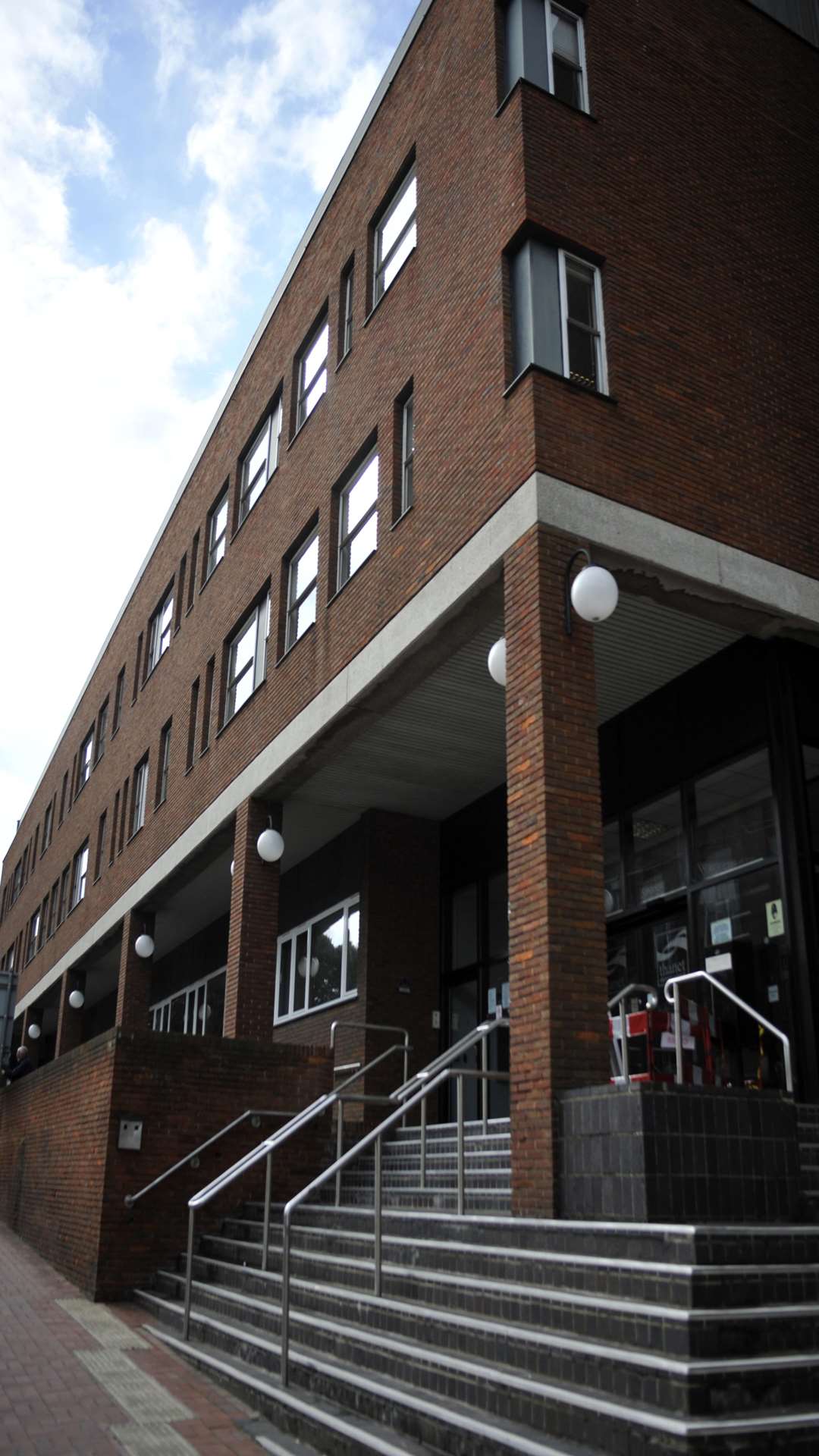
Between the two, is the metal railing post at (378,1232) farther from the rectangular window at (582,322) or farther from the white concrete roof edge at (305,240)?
the white concrete roof edge at (305,240)

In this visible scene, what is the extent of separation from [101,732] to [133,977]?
9824 mm

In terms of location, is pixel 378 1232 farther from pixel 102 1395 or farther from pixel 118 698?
pixel 118 698

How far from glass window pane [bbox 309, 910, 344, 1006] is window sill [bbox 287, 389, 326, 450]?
6427 mm

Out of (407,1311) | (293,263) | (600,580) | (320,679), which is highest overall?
(293,263)

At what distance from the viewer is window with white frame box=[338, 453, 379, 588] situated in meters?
13.5

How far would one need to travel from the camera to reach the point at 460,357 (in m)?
11.3

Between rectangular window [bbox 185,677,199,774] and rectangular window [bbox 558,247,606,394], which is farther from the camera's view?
rectangular window [bbox 185,677,199,774]

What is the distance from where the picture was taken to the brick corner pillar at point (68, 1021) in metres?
27.3

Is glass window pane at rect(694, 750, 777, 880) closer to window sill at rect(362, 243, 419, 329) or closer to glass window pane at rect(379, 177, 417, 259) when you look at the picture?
window sill at rect(362, 243, 419, 329)

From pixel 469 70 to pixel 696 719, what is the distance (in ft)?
21.5

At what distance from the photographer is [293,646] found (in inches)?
596

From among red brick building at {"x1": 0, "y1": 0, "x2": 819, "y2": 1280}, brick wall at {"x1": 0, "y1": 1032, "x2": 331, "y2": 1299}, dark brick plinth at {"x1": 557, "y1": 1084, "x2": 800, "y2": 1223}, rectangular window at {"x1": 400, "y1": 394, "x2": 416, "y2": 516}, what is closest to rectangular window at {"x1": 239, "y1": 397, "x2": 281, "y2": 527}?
red brick building at {"x1": 0, "y1": 0, "x2": 819, "y2": 1280}

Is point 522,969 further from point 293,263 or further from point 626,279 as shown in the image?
point 293,263

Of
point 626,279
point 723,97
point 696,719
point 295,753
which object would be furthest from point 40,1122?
point 723,97
